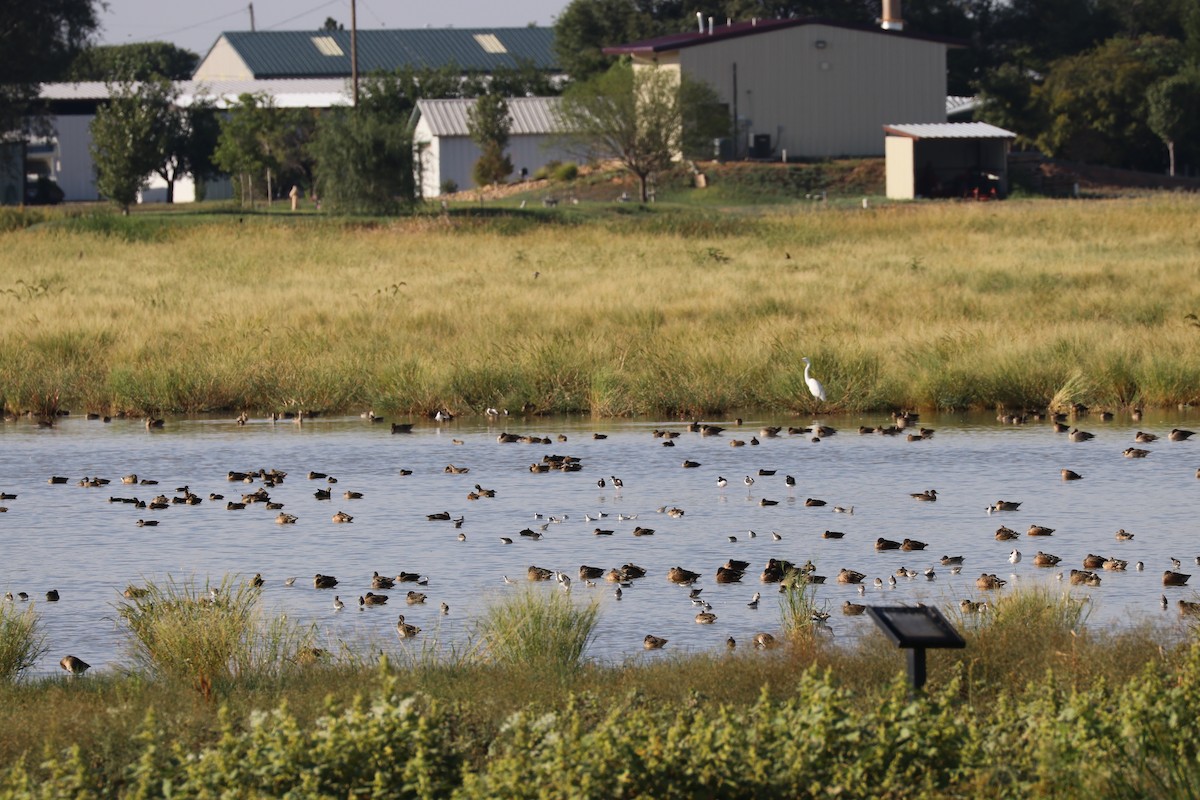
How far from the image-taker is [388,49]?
118m

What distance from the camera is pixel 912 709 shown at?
7695 millimetres

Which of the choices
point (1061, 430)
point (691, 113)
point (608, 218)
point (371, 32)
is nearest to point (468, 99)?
point (691, 113)

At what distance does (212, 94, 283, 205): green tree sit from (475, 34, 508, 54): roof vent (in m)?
39.2

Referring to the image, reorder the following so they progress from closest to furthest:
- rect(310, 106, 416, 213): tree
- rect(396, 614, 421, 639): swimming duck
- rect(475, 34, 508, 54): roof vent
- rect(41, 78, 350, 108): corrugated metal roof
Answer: rect(396, 614, 421, 639): swimming duck
rect(310, 106, 416, 213): tree
rect(41, 78, 350, 108): corrugated metal roof
rect(475, 34, 508, 54): roof vent

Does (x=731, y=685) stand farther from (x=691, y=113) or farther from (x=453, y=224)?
(x=691, y=113)

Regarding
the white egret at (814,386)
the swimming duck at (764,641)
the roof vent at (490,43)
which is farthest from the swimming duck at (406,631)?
the roof vent at (490,43)

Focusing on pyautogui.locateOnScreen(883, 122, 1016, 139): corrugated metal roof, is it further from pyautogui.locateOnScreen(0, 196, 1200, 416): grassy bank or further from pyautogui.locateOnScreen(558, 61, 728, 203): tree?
pyautogui.locateOnScreen(0, 196, 1200, 416): grassy bank

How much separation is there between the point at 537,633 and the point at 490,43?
11261 cm

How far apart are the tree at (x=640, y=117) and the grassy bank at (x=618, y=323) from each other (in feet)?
73.2

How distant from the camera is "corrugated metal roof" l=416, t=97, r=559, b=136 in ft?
275

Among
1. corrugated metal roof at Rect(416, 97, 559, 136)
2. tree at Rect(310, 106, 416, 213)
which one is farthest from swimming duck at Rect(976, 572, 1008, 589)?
corrugated metal roof at Rect(416, 97, 559, 136)

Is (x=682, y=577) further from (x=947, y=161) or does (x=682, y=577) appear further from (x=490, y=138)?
(x=490, y=138)

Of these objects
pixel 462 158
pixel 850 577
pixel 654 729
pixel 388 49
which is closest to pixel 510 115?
pixel 462 158

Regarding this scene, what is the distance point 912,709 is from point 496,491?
1150 cm
